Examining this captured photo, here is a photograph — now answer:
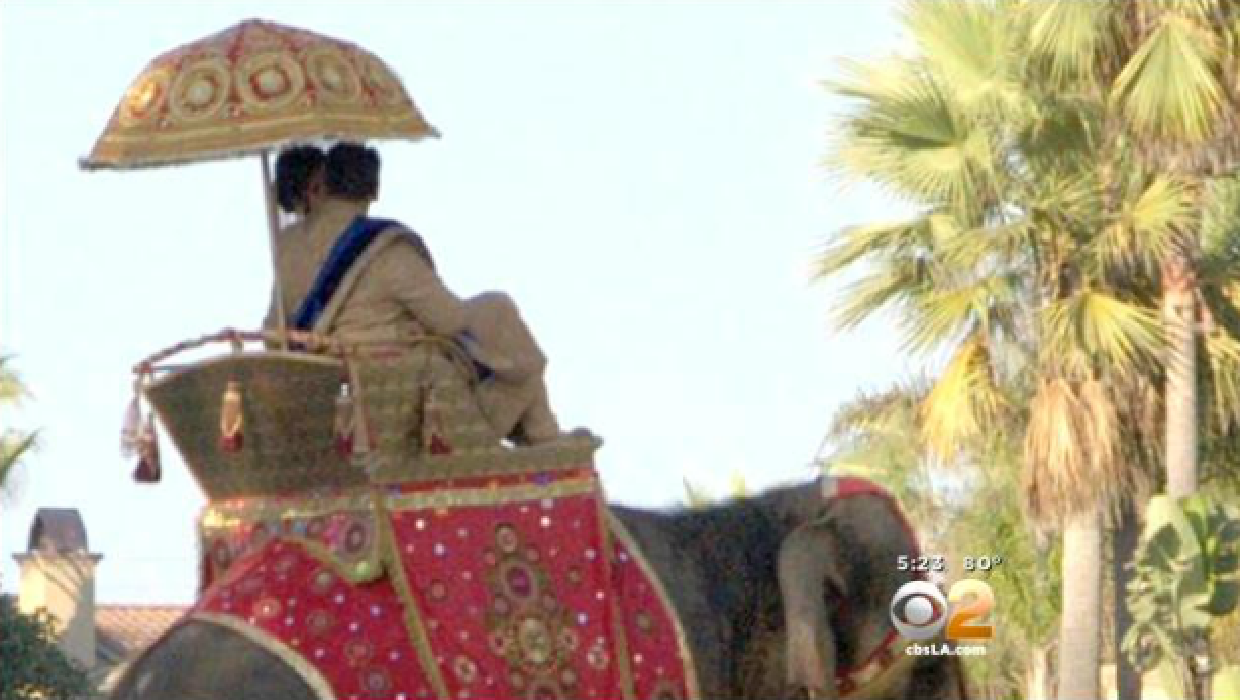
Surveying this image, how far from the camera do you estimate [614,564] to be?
9562 mm

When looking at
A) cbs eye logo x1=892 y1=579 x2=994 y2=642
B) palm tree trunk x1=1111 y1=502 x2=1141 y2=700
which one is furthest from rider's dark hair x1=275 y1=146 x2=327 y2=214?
palm tree trunk x1=1111 y1=502 x2=1141 y2=700

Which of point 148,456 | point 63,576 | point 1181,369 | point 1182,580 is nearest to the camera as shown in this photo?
point 148,456

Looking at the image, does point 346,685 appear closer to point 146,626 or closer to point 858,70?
point 858,70

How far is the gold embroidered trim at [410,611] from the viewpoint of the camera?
9.19m

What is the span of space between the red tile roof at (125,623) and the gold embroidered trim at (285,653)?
86.9 feet

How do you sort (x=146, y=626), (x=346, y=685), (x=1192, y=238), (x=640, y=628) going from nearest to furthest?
(x=346, y=685) → (x=640, y=628) → (x=1192, y=238) → (x=146, y=626)

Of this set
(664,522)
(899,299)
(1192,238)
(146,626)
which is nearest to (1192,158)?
(1192,238)

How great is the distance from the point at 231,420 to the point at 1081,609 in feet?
46.5

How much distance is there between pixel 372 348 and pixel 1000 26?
14.0 m

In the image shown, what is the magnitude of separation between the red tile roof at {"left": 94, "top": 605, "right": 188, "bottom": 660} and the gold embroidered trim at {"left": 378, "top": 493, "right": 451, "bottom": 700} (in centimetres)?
2625

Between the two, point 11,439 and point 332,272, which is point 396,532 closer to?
point 332,272

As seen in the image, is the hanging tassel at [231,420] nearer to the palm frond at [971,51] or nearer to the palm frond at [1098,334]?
the palm frond at [1098,334]

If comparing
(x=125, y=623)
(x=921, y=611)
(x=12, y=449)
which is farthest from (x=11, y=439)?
(x=921, y=611)

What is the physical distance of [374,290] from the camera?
9320 mm
